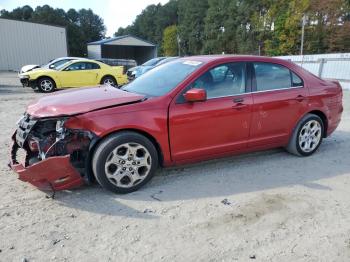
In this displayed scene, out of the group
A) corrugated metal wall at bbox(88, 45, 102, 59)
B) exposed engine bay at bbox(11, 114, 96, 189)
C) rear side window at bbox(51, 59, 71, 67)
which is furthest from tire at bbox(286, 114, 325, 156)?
corrugated metal wall at bbox(88, 45, 102, 59)

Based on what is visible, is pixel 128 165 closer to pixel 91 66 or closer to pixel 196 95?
pixel 196 95

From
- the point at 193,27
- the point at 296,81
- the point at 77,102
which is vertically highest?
the point at 193,27

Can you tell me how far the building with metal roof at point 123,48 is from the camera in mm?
50906

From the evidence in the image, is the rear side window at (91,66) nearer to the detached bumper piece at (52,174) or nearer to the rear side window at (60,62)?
the rear side window at (60,62)

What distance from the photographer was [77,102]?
163 inches

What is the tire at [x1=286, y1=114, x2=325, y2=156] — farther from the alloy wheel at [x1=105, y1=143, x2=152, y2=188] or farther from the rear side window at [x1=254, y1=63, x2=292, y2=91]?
the alloy wheel at [x1=105, y1=143, x2=152, y2=188]

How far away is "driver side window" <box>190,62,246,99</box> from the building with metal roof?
157 ft

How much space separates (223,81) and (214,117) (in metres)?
0.55

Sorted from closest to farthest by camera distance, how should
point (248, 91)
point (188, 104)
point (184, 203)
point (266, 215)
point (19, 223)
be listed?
point (19, 223)
point (266, 215)
point (184, 203)
point (188, 104)
point (248, 91)

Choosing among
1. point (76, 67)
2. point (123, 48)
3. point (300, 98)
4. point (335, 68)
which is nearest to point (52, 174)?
point (300, 98)

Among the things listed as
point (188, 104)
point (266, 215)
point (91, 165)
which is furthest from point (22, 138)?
point (266, 215)

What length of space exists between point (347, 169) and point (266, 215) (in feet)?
6.92

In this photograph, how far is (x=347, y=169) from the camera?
16.8 feet

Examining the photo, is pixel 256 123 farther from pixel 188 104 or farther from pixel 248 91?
pixel 188 104
